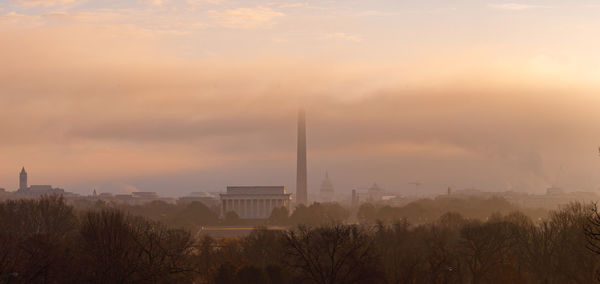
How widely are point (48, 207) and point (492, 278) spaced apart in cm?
6124

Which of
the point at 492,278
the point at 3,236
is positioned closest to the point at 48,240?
the point at 3,236

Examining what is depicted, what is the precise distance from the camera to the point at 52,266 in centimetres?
6594

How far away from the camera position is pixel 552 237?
90250 millimetres

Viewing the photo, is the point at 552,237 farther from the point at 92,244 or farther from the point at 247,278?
the point at 92,244

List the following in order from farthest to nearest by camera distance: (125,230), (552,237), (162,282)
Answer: (552,237), (125,230), (162,282)

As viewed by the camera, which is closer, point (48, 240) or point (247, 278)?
point (247, 278)

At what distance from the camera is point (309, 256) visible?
65.8 m

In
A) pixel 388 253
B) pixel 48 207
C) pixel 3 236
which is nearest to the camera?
pixel 3 236

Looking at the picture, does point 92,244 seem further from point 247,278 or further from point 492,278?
point 492,278

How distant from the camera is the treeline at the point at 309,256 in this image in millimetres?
65312

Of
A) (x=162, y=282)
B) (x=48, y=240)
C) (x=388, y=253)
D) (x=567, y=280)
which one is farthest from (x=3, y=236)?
(x=567, y=280)

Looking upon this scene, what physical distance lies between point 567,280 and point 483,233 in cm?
1633

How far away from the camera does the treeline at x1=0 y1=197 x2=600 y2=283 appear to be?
2571 inches

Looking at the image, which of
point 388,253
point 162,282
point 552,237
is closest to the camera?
point 162,282
